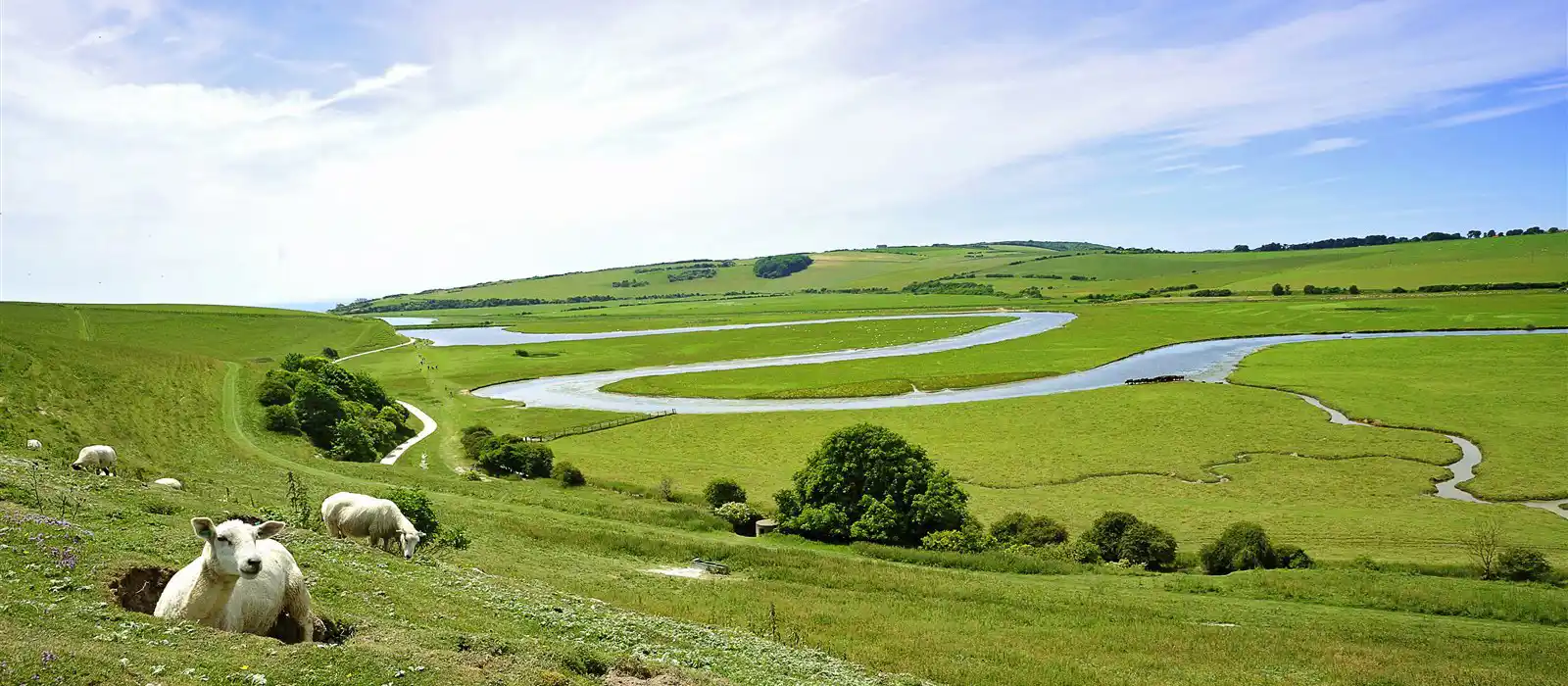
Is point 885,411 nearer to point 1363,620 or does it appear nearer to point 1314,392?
point 1314,392

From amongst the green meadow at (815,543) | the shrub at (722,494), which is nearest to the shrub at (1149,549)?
the green meadow at (815,543)

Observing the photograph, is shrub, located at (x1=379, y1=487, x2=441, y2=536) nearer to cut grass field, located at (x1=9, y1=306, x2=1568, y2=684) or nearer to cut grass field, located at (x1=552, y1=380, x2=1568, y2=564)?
cut grass field, located at (x1=9, y1=306, x2=1568, y2=684)

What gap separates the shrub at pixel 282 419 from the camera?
61469mm

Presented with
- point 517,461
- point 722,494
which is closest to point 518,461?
point 517,461

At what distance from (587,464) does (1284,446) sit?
50.8 m

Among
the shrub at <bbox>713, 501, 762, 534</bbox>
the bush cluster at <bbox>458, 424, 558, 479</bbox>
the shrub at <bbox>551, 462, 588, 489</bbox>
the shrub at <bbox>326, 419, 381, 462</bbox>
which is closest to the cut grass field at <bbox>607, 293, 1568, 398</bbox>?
the bush cluster at <bbox>458, 424, 558, 479</bbox>

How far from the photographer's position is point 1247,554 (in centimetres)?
3516

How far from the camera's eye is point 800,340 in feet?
520

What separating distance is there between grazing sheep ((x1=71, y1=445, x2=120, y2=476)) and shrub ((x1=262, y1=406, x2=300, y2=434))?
31398 millimetres

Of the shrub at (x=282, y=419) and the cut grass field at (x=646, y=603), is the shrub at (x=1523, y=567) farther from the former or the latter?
the shrub at (x=282, y=419)

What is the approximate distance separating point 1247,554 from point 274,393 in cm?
6795

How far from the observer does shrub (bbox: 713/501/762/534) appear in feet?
147

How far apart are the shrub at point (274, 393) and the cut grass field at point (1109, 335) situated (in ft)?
138

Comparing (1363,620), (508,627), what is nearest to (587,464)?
(508,627)
